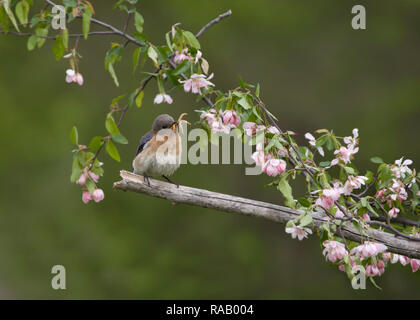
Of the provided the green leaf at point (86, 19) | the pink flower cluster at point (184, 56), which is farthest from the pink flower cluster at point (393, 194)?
the green leaf at point (86, 19)

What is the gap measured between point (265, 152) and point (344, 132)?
258cm

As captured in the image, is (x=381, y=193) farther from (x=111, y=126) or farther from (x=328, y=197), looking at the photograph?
(x=111, y=126)

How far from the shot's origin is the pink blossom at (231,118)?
70.0 inches

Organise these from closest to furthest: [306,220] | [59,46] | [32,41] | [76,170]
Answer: [306,220] → [76,170] → [59,46] → [32,41]

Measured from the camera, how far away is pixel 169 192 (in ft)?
6.90

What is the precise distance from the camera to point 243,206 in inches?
81.4

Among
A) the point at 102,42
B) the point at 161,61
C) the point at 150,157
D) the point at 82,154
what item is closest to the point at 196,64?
the point at 161,61

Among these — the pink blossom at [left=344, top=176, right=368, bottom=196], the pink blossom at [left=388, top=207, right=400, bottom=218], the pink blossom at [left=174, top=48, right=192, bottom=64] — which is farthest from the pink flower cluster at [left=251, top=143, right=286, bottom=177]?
the pink blossom at [left=388, top=207, right=400, bottom=218]

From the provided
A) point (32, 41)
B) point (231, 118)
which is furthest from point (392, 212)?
point (32, 41)

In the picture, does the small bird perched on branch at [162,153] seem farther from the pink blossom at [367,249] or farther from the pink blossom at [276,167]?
the pink blossom at [367,249]

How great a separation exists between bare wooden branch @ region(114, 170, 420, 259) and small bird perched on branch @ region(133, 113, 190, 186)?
0.31 feet

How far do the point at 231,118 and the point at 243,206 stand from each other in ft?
1.41

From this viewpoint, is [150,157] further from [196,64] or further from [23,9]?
[23,9]

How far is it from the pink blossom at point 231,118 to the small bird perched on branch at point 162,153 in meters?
0.46
